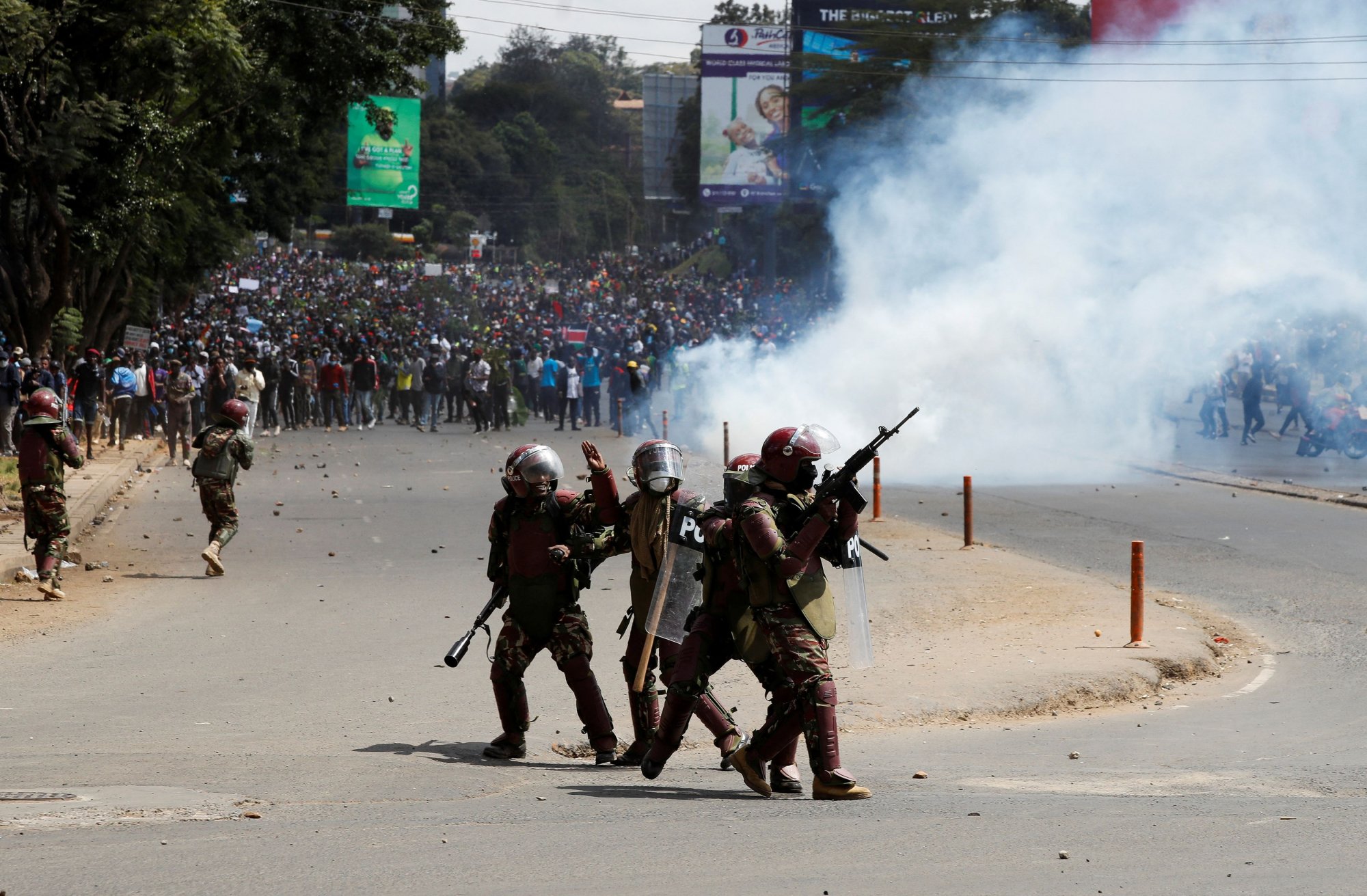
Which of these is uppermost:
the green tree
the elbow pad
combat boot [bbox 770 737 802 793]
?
the green tree

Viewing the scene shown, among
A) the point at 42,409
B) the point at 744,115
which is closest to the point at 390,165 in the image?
the point at 744,115

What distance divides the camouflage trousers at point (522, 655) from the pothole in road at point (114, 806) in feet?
5.00

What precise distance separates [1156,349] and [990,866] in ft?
79.1

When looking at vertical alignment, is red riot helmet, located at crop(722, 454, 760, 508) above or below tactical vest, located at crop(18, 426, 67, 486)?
above

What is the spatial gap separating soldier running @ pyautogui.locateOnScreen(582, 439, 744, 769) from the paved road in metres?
0.24

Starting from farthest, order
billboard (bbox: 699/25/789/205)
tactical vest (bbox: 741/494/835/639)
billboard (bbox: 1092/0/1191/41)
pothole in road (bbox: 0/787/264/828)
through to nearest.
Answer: billboard (bbox: 699/25/789/205) → billboard (bbox: 1092/0/1191/41) → tactical vest (bbox: 741/494/835/639) → pothole in road (bbox: 0/787/264/828)

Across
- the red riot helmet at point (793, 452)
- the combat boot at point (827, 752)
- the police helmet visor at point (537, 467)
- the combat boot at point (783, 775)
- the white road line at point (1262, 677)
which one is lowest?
the white road line at point (1262, 677)

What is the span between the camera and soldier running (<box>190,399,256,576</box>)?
555 inches

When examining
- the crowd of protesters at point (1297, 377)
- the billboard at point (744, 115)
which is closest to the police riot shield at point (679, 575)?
the crowd of protesters at point (1297, 377)

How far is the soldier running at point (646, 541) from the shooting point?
7.13 metres

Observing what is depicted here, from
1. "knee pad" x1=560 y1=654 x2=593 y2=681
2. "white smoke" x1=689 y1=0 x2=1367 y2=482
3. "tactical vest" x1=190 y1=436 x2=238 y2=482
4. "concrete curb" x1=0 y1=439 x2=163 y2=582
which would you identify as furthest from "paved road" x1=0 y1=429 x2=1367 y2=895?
"white smoke" x1=689 y1=0 x2=1367 y2=482

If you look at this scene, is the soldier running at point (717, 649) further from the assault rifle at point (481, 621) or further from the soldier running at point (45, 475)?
the soldier running at point (45, 475)

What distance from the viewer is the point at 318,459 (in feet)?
86.6

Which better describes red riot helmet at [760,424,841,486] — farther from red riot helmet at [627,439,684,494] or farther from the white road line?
the white road line
